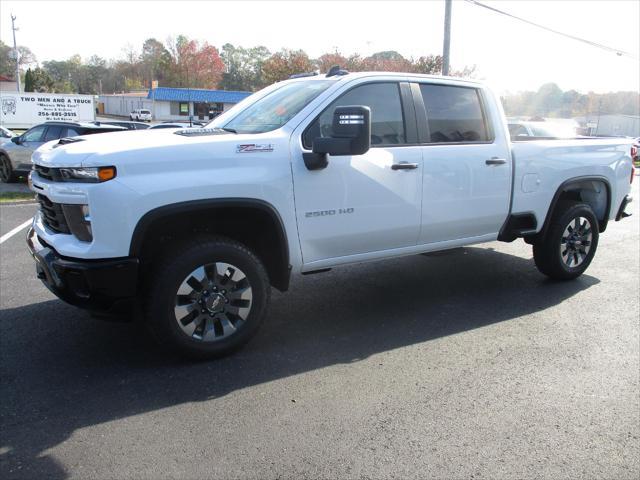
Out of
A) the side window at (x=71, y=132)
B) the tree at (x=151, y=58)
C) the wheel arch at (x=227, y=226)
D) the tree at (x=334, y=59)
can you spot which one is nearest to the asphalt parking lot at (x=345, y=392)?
the wheel arch at (x=227, y=226)

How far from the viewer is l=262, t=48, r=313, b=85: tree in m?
40.5

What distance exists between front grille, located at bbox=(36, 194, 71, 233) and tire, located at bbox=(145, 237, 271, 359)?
0.67 meters

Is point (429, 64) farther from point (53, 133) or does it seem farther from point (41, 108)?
point (41, 108)

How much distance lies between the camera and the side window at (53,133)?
44.5 ft

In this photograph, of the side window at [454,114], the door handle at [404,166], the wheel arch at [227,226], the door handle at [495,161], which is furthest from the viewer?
the door handle at [495,161]

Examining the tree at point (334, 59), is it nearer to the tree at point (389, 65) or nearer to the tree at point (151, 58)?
the tree at point (389, 65)

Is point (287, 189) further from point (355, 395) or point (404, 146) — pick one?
point (355, 395)

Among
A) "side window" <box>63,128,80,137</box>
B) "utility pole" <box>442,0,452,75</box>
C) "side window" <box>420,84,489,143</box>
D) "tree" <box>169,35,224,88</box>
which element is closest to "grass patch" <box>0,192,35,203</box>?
"side window" <box>63,128,80,137</box>

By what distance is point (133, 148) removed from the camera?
11.8 ft

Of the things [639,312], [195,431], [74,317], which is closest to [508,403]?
[195,431]

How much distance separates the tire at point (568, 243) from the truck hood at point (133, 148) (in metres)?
3.58

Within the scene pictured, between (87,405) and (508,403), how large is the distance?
263 cm

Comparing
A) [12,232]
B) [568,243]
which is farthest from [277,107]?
[12,232]

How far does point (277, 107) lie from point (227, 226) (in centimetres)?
113
